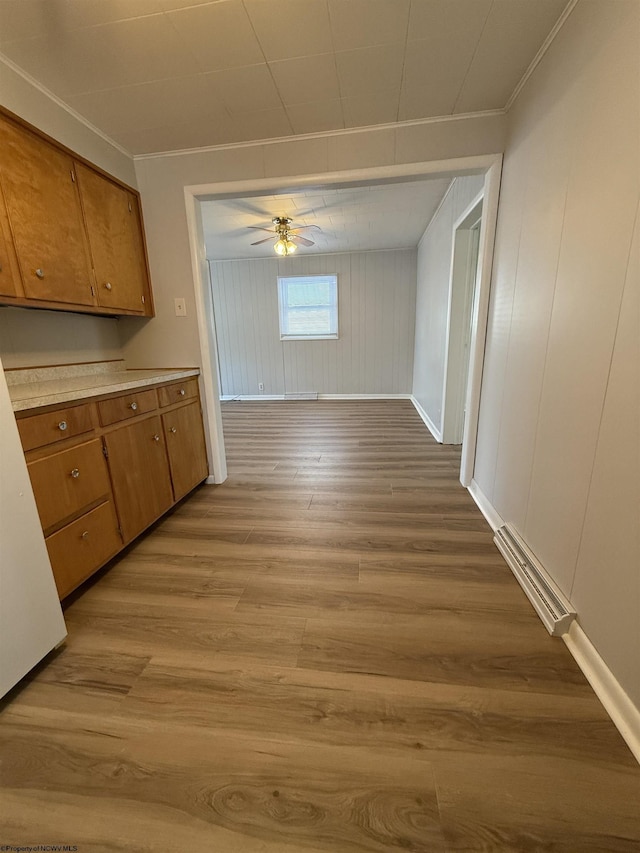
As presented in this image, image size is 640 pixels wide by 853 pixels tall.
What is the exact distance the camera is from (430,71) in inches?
63.4

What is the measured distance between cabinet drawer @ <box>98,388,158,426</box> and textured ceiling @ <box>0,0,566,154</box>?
152 cm

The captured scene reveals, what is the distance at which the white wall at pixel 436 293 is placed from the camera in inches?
115

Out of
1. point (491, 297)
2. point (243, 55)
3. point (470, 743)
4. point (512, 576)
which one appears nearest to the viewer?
point (470, 743)

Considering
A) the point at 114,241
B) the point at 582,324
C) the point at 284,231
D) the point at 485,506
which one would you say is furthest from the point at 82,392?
the point at 284,231

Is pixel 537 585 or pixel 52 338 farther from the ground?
pixel 52 338

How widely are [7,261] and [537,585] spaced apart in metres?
2.72

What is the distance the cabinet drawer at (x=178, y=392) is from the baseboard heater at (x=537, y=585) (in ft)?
7.05

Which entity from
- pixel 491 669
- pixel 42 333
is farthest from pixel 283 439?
pixel 491 669

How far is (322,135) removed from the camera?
2061 mm

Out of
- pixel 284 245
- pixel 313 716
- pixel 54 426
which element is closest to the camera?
pixel 313 716

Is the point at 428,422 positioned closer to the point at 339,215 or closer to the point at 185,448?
the point at 339,215

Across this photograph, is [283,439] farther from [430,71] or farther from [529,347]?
[430,71]

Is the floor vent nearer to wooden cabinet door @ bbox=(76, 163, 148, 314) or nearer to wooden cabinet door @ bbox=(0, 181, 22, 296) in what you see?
wooden cabinet door @ bbox=(76, 163, 148, 314)

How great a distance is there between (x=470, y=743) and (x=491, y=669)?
276mm
